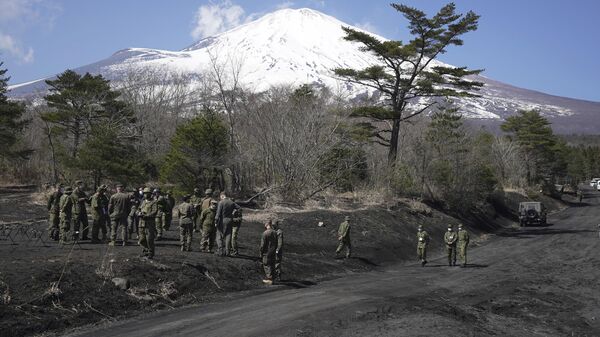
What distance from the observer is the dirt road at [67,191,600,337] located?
10.2 meters

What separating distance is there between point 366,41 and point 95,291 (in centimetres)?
2568

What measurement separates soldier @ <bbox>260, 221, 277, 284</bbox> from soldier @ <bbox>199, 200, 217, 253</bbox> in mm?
2077

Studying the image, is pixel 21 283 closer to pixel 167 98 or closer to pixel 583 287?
pixel 583 287

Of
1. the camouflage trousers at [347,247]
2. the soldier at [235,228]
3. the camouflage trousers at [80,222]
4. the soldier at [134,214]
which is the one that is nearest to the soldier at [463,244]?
the camouflage trousers at [347,247]

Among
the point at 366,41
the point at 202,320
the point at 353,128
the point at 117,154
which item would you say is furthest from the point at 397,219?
the point at 202,320

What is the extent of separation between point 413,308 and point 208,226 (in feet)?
21.2

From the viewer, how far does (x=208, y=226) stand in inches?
624

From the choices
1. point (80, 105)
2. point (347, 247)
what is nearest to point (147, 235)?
point (347, 247)

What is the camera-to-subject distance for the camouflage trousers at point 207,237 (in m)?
15.8

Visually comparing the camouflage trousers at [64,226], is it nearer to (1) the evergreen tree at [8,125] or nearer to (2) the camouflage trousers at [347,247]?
(2) the camouflage trousers at [347,247]

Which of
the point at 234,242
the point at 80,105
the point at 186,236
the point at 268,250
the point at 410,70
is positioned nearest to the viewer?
the point at 268,250

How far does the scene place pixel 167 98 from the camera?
2477 inches

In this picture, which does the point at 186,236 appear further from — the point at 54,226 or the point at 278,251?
the point at 54,226

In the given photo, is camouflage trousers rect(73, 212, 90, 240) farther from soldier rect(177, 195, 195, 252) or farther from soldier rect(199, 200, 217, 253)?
soldier rect(199, 200, 217, 253)
